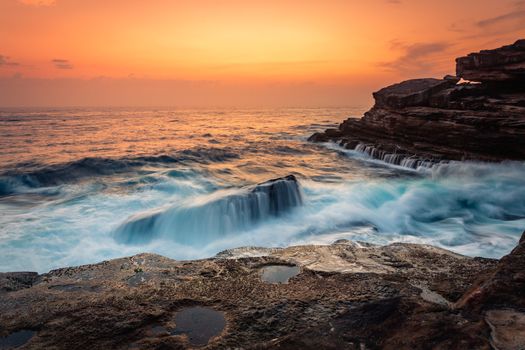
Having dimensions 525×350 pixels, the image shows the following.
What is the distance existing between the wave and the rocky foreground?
46.2 feet

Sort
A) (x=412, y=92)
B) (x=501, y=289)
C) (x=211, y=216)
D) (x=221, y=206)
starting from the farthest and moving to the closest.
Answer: (x=412, y=92), (x=221, y=206), (x=211, y=216), (x=501, y=289)

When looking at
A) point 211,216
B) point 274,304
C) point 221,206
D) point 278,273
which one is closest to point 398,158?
point 221,206

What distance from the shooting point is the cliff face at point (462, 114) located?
53.2 feet

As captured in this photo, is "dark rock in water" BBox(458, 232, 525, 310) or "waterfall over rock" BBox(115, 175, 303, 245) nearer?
A: "dark rock in water" BBox(458, 232, 525, 310)

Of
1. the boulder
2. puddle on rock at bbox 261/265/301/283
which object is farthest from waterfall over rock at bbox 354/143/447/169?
puddle on rock at bbox 261/265/301/283

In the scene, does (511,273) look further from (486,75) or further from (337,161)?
(337,161)

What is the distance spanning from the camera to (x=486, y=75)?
58.4 feet

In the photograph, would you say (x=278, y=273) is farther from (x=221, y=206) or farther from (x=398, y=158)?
(x=398, y=158)

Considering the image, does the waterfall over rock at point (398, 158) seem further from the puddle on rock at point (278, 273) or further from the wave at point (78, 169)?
the puddle on rock at point (278, 273)

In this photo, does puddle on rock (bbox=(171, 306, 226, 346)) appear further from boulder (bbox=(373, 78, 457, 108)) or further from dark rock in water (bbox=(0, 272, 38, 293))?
boulder (bbox=(373, 78, 457, 108))

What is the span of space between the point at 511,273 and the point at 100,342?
4074 mm

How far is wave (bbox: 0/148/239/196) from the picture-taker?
16.8m

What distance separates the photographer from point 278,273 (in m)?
4.80

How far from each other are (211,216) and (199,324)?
24.4 ft
